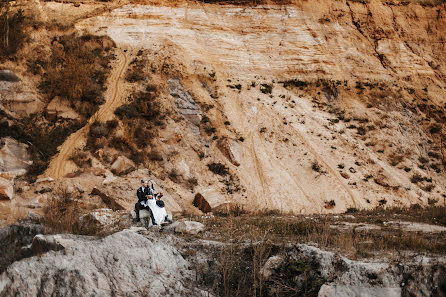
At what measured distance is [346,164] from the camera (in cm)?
1814

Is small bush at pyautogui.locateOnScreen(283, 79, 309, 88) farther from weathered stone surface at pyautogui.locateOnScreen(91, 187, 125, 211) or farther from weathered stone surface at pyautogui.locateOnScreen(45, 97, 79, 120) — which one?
weathered stone surface at pyautogui.locateOnScreen(91, 187, 125, 211)

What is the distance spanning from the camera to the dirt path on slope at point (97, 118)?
1373 centimetres

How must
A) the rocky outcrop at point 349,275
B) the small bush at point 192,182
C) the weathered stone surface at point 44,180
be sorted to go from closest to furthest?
the rocky outcrop at point 349,275
the weathered stone surface at point 44,180
the small bush at point 192,182

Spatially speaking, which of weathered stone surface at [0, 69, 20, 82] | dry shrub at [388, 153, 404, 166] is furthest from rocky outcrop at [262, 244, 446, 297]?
dry shrub at [388, 153, 404, 166]

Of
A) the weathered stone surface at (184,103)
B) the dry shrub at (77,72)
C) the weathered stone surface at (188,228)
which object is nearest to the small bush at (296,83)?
the weathered stone surface at (184,103)

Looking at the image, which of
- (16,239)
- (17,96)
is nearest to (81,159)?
(17,96)

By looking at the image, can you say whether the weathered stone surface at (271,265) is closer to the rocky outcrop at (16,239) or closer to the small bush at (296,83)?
the rocky outcrop at (16,239)

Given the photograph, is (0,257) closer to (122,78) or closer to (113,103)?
(113,103)

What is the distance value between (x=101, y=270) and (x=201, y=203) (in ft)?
30.2

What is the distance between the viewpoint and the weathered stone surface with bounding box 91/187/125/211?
36.6 feet

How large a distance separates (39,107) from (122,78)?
4468mm

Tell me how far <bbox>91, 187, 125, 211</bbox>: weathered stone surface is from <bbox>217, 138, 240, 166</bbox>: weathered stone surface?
669cm

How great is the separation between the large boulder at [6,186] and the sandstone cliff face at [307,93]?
5.74 metres

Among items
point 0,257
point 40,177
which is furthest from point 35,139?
point 0,257
